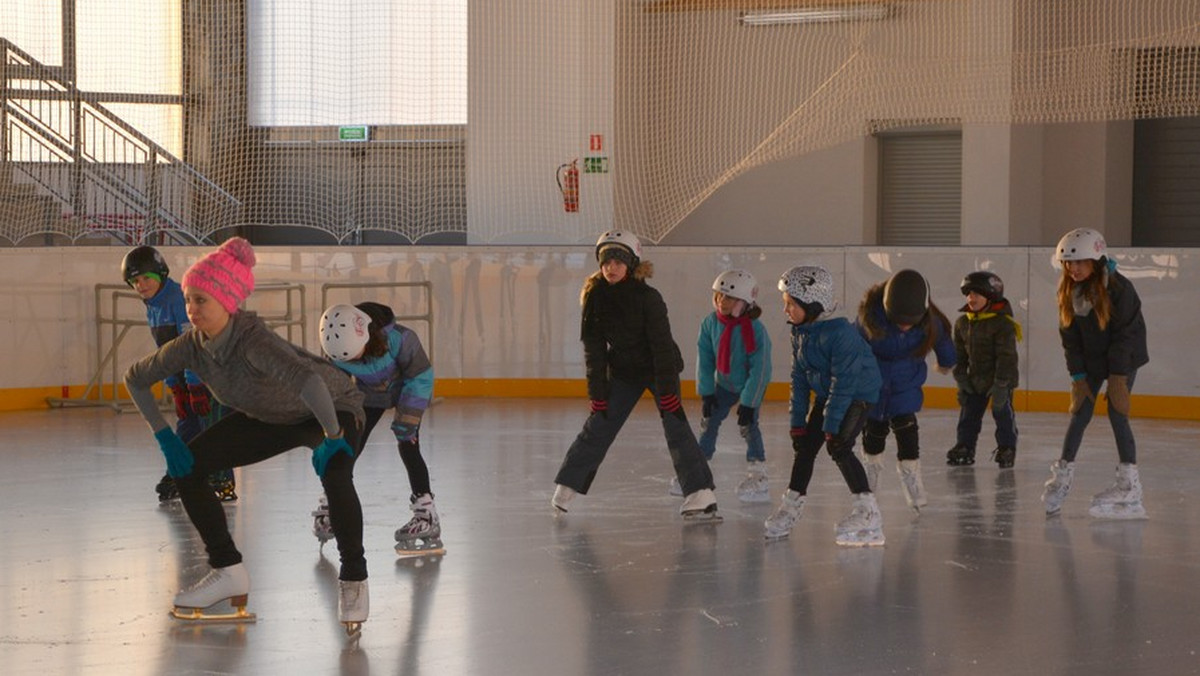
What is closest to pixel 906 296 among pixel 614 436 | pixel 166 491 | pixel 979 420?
pixel 614 436

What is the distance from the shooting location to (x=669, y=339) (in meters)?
8.12

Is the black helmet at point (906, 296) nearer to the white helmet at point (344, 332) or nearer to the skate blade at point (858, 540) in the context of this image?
the skate blade at point (858, 540)

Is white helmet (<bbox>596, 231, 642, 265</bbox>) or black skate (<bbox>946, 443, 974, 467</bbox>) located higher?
white helmet (<bbox>596, 231, 642, 265</bbox>)

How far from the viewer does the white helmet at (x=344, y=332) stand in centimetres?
661

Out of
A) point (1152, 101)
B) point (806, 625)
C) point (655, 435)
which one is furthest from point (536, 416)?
point (806, 625)

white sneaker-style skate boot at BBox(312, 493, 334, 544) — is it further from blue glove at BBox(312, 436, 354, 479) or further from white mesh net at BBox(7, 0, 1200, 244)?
white mesh net at BBox(7, 0, 1200, 244)

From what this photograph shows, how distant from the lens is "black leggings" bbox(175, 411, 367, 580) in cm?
596

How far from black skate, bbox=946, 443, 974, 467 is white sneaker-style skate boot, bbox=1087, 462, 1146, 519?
215 cm

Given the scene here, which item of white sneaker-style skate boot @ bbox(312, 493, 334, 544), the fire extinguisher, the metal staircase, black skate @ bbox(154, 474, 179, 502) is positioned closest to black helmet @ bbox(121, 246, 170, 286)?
black skate @ bbox(154, 474, 179, 502)

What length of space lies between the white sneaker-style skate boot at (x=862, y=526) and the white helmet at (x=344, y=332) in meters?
2.55

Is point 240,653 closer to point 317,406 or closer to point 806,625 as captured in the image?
point 317,406

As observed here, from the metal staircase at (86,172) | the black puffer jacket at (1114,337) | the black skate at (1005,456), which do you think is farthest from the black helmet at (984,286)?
the metal staircase at (86,172)

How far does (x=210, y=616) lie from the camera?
6.16m

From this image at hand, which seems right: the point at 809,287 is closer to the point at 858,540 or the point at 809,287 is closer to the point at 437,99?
the point at 858,540
